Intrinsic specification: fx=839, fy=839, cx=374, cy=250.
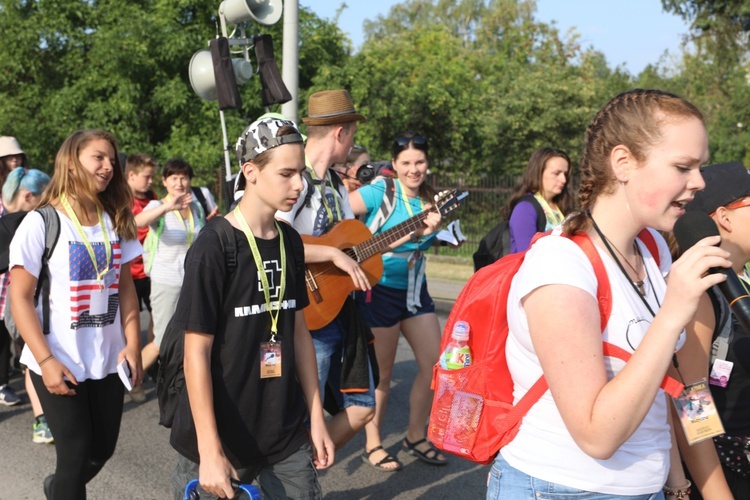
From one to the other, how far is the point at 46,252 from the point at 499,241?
322 cm

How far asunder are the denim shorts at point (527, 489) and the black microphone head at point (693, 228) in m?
0.64

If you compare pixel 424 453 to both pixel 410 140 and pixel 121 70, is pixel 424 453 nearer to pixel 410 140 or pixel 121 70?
pixel 410 140

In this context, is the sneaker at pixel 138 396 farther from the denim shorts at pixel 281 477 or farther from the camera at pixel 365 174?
the denim shorts at pixel 281 477

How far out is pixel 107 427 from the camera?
3.84m

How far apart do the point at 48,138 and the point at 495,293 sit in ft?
74.0

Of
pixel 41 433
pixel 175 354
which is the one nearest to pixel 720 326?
pixel 175 354

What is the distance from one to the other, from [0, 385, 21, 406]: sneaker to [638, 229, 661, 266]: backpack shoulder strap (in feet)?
19.3

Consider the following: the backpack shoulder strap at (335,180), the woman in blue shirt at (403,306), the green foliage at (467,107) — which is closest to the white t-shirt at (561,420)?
the backpack shoulder strap at (335,180)

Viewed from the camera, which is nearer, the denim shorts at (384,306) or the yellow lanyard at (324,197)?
the yellow lanyard at (324,197)

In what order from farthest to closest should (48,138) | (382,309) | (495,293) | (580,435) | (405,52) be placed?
(405,52) < (48,138) < (382,309) < (495,293) < (580,435)

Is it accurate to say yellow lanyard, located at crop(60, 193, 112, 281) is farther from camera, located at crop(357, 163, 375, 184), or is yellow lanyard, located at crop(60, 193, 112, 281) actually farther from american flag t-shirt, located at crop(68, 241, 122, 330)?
camera, located at crop(357, 163, 375, 184)

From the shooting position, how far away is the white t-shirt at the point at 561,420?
1.92 m

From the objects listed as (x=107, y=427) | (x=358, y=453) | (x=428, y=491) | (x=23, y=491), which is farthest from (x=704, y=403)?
(x=23, y=491)

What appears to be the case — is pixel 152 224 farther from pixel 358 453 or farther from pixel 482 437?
pixel 482 437
